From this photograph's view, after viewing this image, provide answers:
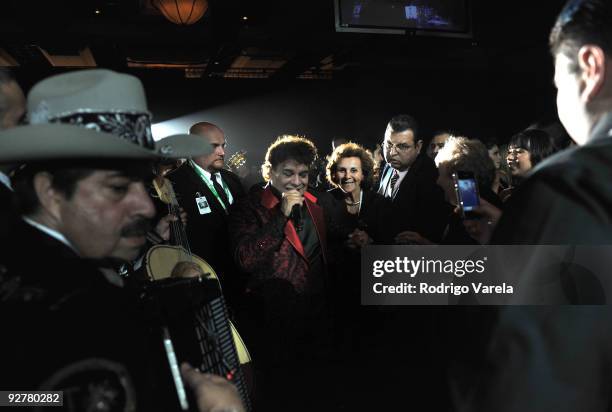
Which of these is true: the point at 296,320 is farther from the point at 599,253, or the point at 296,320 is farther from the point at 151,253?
the point at 599,253

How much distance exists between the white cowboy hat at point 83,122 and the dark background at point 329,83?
6.35 metres

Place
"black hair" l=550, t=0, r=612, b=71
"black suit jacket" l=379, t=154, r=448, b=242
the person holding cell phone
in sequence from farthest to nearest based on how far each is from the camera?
"black suit jacket" l=379, t=154, r=448, b=242 < the person holding cell phone < "black hair" l=550, t=0, r=612, b=71

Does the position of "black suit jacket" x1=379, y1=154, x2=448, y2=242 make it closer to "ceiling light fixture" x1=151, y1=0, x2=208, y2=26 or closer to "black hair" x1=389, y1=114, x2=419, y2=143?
"black hair" x1=389, y1=114, x2=419, y2=143

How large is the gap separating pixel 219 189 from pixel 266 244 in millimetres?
1591

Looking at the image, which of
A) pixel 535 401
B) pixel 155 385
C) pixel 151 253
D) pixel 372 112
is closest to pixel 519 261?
pixel 535 401

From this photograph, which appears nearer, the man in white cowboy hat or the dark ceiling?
the man in white cowboy hat

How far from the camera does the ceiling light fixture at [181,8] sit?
14.0 ft

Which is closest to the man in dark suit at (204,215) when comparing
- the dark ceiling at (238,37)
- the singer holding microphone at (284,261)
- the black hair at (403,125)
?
the singer holding microphone at (284,261)

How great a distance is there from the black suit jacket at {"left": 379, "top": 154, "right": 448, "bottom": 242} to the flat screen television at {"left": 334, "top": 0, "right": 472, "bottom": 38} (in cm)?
135

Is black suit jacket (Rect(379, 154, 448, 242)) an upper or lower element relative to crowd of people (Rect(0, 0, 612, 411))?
lower

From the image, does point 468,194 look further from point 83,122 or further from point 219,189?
point 219,189

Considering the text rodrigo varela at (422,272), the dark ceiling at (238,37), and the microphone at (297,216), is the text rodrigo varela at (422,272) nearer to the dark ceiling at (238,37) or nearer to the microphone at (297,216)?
the microphone at (297,216)

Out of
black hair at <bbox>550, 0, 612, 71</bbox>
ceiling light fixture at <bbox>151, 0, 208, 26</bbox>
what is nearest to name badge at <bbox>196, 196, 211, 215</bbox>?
ceiling light fixture at <bbox>151, 0, 208, 26</bbox>

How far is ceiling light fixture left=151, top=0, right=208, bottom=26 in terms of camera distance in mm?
4277
